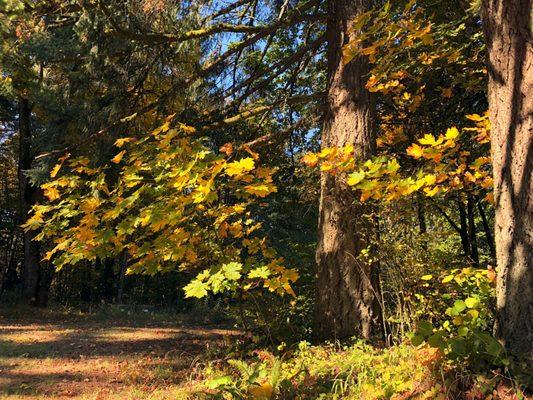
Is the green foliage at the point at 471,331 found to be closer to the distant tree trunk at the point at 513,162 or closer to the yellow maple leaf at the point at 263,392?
the distant tree trunk at the point at 513,162

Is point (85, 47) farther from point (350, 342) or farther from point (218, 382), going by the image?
point (350, 342)

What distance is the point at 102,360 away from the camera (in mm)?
5996

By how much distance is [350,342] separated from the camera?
16.4 feet

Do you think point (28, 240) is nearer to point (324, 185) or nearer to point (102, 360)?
point (102, 360)

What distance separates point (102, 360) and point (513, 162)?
17.9 feet

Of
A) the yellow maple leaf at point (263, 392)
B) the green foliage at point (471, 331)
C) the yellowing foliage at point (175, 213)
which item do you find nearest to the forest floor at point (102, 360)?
the yellow maple leaf at point (263, 392)

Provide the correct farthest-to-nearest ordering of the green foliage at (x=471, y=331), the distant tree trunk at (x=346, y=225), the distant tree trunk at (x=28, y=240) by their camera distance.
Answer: the distant tree trunk at (x=28, y=240), the distant tree trunk at (x=346, y=225), the green foliage at (x=471, y=331)

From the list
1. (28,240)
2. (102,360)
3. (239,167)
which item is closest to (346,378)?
(239,167)

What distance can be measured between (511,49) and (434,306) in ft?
7.90

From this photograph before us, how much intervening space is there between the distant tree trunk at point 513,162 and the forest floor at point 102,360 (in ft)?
9.19

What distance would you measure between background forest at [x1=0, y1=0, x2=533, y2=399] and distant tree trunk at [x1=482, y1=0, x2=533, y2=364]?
0.04 ft

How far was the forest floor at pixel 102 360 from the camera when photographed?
455 cm

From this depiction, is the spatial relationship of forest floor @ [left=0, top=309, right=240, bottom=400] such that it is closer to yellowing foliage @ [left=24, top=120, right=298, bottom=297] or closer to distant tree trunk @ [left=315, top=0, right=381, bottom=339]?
yellowing foliage @ [left=24, top=120, right=298, bottom=297]

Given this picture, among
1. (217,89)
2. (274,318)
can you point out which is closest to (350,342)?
(274,318)
